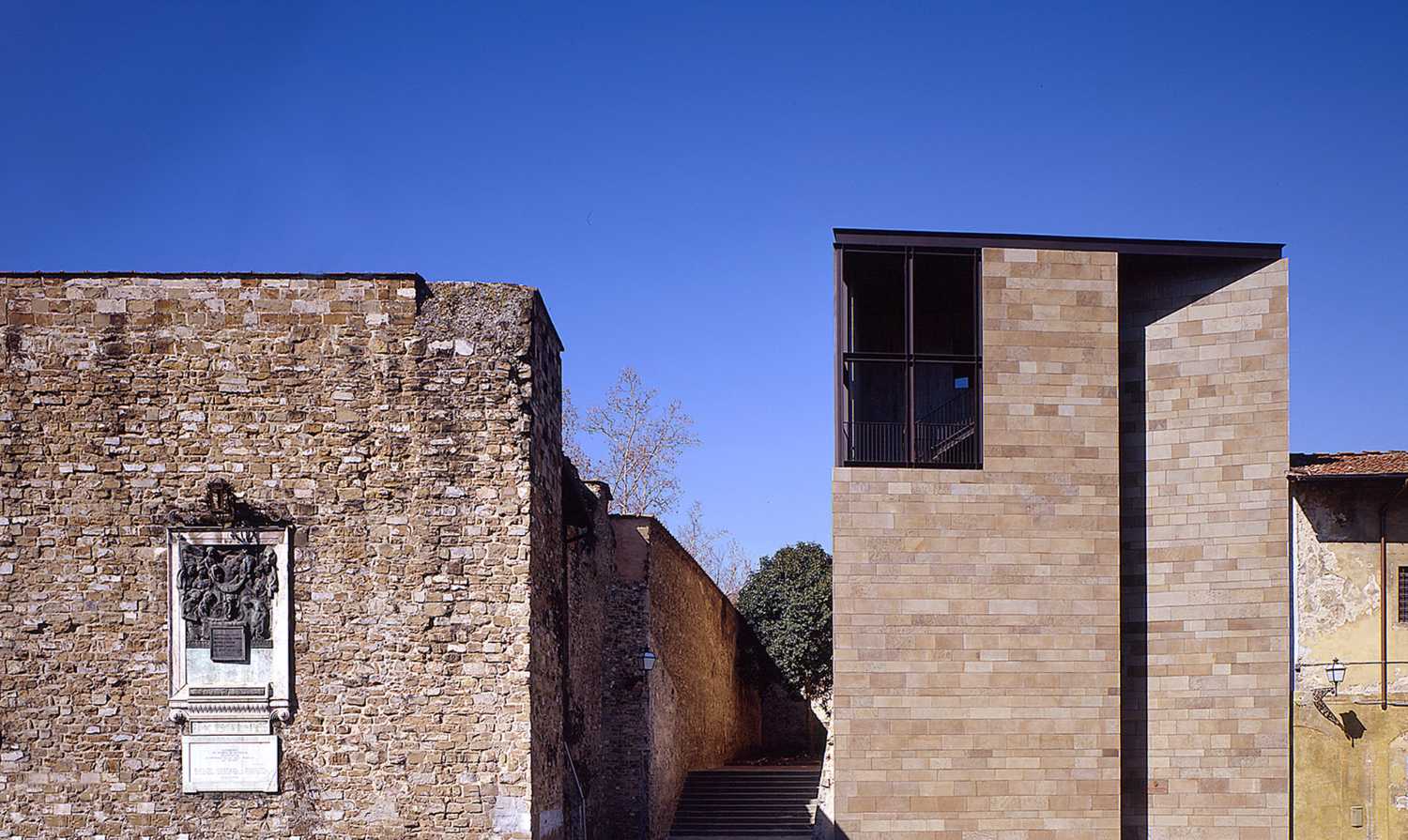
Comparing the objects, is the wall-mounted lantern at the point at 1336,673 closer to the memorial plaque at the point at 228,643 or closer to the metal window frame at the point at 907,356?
the metal window frame at the point at 907,356

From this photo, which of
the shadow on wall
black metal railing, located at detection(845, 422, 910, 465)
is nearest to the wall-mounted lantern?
the shadow on wall

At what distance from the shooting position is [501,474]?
32.2 ft

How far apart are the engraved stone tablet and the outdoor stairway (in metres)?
8.55

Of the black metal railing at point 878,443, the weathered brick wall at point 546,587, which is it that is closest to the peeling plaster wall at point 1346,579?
the black metal railing at point 878,443

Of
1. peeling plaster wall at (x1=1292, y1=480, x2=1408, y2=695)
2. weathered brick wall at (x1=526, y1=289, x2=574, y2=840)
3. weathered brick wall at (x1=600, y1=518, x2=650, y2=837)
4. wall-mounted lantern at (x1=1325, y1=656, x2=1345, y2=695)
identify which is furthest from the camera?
weathered brick wall at (x1=600, y1=518, x2=650, y2=837)

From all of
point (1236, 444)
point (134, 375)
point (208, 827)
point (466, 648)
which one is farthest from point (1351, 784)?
point (134, 375)

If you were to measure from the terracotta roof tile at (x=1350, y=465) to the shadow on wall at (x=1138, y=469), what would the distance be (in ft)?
5.68

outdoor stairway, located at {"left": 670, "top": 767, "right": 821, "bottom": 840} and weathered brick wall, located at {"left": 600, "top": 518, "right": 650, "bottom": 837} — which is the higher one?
weathered brick wall, located at {"left": 600, "top": 518, "right": 650, "bottom": 837}

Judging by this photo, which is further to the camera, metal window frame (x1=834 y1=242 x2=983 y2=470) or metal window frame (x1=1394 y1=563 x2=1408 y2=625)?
metal window frame (x1=1394 y1=563 x2=1408 y2=625)

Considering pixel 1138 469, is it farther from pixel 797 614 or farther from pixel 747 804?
pixel 797 614

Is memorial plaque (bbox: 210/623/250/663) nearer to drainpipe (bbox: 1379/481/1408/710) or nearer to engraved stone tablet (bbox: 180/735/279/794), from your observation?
engraved stone tablet (bbox: 180/735/279/794)

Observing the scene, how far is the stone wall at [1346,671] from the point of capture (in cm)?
1284

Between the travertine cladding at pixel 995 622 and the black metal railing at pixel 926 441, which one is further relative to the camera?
the black metal railing at pixel 926 441

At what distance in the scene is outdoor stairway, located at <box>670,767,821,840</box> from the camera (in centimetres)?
1706
